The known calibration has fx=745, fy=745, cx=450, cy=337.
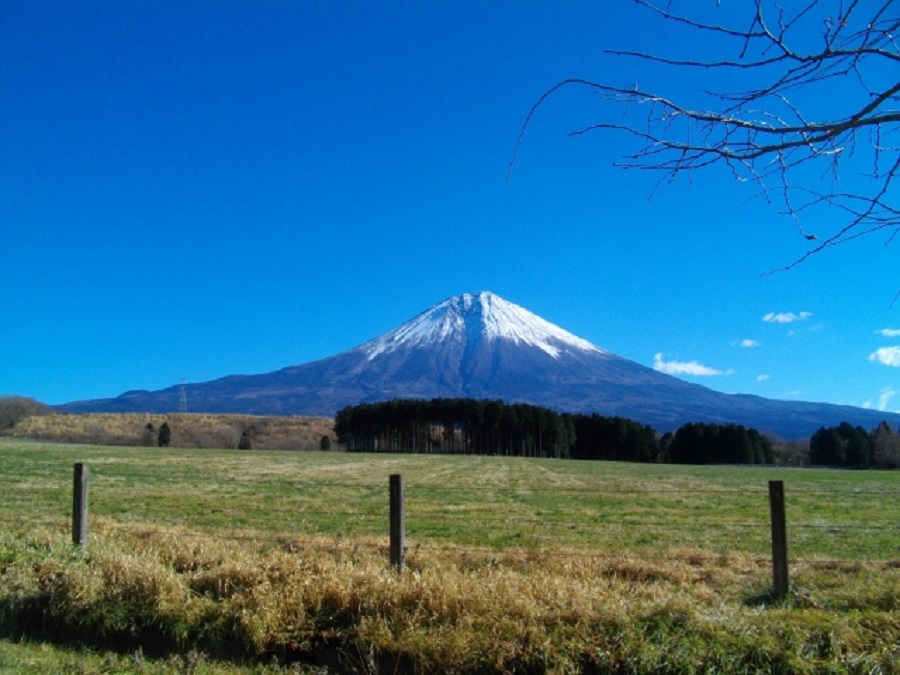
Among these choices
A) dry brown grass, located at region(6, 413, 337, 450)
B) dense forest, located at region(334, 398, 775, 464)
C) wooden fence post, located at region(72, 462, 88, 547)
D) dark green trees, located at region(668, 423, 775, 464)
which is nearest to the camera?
wooden fence post, located at region(72, 462, 88, 547)

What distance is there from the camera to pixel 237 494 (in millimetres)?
24438

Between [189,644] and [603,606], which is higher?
[603,606]

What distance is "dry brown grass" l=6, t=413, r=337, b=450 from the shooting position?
97.7m

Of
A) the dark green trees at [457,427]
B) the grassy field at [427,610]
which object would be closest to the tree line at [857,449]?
the dark green trees at [457,427]

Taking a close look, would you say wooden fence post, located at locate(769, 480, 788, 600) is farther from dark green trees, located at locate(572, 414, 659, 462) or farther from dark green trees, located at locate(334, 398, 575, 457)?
dark green trees, located at locate(572, 414, 659, 462)

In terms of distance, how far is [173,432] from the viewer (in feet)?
350

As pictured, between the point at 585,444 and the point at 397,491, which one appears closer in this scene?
the point at 397,491

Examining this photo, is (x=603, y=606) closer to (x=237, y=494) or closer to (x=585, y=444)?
(x=237, y=494)

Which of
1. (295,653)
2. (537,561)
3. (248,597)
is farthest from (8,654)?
(537,561)

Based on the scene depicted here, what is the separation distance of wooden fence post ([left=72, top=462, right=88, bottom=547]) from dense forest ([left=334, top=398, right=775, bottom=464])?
111 m

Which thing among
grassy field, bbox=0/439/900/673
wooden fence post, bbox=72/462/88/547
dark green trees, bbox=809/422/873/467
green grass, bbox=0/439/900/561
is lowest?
dark green trees, bbox=809/422/873/467

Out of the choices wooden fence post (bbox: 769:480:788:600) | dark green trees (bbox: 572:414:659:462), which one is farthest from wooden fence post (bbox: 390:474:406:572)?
dark green trees (bbox: 572:414:659:462)

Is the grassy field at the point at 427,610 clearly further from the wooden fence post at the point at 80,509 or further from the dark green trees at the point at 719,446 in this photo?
the dark green trees at the point at 719,446

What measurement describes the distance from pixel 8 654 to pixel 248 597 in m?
1.79
